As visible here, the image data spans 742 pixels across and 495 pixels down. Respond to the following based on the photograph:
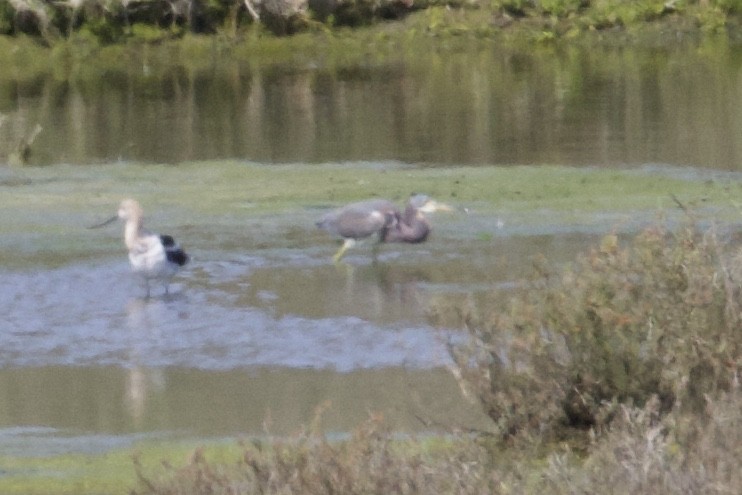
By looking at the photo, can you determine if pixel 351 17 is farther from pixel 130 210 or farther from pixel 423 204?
pixel 130 210

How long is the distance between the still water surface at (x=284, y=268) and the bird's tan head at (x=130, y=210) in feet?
1.33

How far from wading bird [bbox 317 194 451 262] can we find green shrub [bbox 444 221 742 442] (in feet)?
16.1

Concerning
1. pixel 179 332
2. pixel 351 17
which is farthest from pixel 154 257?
pixel 351 17

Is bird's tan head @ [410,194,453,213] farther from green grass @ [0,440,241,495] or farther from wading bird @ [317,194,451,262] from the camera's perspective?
green grass @ [0,440,241,495]

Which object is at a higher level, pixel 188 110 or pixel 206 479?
pixel 206 479

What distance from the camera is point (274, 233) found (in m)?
12.7

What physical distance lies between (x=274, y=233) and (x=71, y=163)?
5003 millimetres

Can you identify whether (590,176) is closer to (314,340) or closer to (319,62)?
(314,340)

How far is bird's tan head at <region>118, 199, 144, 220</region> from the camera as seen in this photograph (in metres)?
11.2

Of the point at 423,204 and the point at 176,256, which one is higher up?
the point at 176,256

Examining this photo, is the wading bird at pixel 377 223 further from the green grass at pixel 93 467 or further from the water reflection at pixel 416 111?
the water reflection at pixel 416 111

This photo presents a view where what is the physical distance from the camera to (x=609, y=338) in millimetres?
6527

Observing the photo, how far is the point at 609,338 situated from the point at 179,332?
3626 millimetres

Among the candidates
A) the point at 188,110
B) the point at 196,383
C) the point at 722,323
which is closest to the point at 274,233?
the point at 196,383
